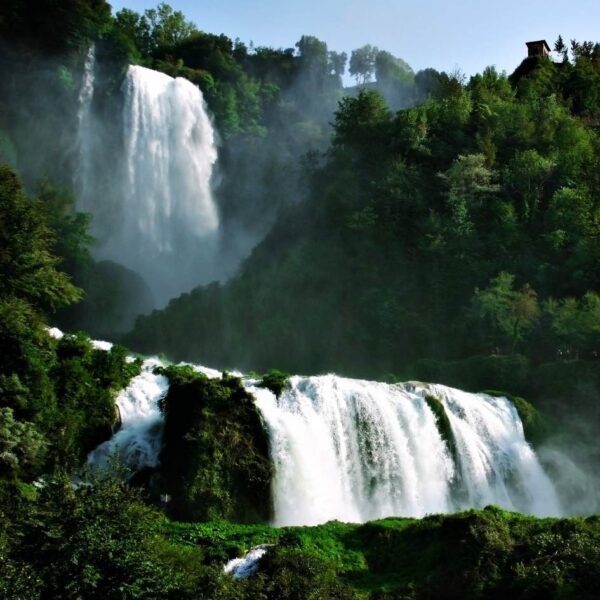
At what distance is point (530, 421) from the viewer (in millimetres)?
32062

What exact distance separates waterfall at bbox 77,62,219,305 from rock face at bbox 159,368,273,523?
96.6ft

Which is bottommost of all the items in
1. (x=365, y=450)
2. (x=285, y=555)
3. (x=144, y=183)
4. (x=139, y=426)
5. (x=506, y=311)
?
(x=285, y=555)

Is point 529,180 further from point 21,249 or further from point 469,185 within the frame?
point 21,249

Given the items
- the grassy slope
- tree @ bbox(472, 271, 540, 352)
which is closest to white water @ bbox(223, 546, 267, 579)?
the grassy slope

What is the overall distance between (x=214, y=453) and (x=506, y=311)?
832 inches

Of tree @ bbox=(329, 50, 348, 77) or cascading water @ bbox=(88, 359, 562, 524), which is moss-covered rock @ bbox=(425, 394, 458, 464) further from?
tree @ bbox=(329, 50, 348, 77)

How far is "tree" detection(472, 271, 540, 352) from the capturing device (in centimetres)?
3903

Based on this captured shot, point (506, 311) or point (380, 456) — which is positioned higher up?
point (506, 311)

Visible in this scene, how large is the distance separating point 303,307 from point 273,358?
3.50 meters

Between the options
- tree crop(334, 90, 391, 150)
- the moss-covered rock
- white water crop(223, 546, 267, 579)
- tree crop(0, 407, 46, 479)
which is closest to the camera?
white water crop(223, 546, 267, 579)

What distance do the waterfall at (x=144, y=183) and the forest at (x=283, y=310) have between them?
839mm

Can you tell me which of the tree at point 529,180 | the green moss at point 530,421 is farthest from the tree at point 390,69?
the green moss at point 530,421

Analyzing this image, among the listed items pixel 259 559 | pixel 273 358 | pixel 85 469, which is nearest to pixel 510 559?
pixel 259 559

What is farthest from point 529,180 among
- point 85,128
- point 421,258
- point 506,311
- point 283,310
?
point 85,128
